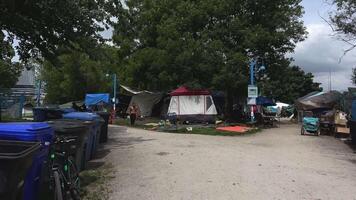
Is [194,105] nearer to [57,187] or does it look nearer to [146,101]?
[146,101]

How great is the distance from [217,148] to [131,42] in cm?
2821

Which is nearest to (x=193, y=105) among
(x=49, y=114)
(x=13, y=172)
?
(x=49, y=114)

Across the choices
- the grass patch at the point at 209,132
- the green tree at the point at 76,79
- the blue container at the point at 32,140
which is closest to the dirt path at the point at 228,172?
the blue container at the point at 32,140

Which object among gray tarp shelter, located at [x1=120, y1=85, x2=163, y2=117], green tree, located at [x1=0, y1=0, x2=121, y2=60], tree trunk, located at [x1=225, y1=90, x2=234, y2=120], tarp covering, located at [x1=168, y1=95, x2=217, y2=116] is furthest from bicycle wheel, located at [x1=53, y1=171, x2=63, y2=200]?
gray tarp shelter, located at [x1=120, y1=85, x2=163, y2=117]

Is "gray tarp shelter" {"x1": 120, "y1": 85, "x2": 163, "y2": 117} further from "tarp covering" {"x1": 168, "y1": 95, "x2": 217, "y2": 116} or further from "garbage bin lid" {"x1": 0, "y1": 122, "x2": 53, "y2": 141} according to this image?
"garbage bin lid" {"x1": 0, "y1": 122, "x2": 53, "y2": 141}

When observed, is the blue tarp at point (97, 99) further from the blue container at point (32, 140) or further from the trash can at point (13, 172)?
the trash can at point (13, 172)

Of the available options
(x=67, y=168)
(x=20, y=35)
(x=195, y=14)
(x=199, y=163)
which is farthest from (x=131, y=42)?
(x=67, y=168)

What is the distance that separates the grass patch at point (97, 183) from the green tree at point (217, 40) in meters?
22.6

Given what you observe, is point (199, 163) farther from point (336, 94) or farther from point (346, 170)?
point (336, 94)

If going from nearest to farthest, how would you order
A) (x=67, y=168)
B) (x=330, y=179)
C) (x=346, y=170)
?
(x=67, y=168) → (x=330, y=179) → (x=346, y=170)

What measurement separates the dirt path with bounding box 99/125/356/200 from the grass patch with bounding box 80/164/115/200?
0.59 ft

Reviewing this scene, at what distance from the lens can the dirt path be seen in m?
9.48

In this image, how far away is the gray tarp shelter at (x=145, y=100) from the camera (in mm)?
44062

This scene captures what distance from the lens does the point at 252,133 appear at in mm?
27234
